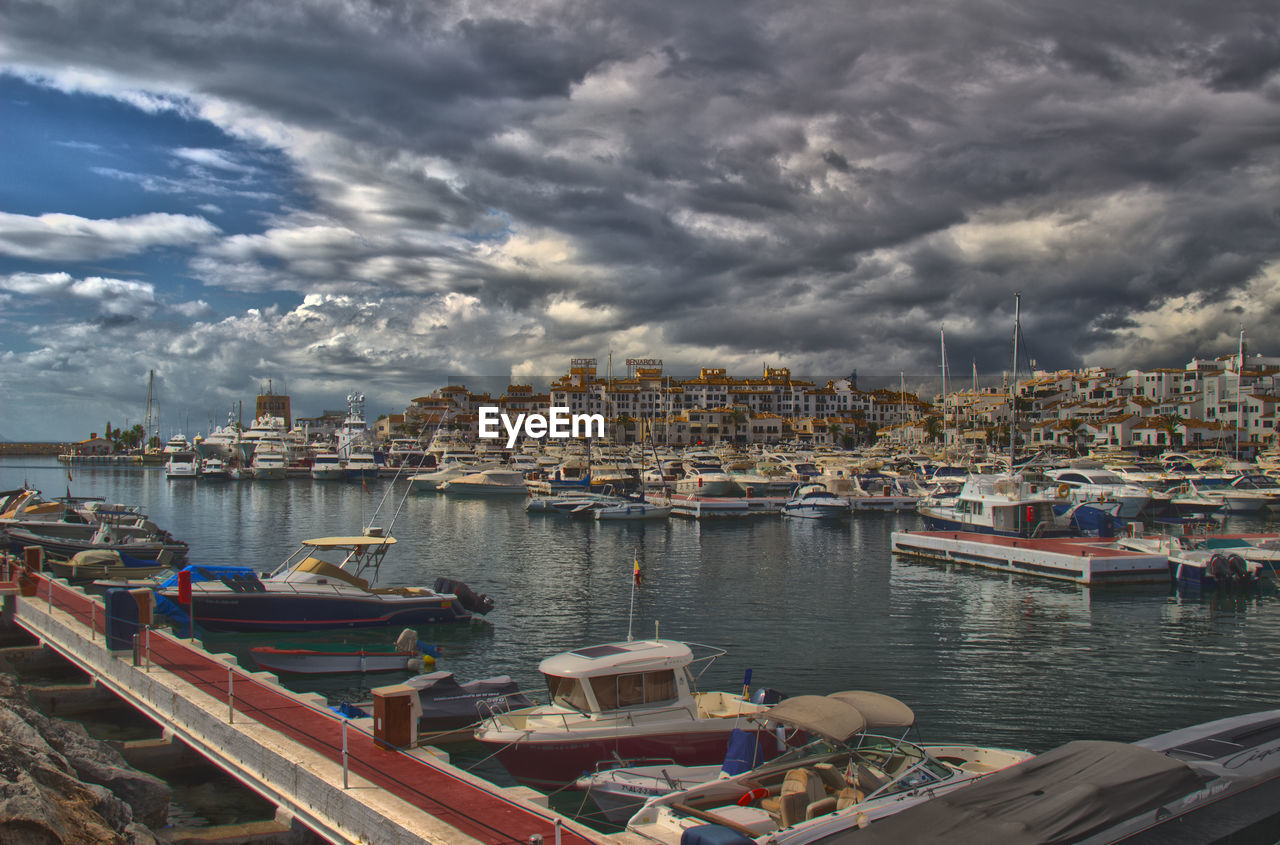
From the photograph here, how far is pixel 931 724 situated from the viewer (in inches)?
752

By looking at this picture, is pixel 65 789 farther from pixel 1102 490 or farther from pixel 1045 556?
pixel 1102 490

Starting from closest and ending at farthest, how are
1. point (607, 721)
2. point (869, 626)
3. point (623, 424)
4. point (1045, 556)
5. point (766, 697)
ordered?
1. point (607, 721)
2. point (766, 697)
3. point (869, 626)
4. point (1045, 556)
5. point (623, 424)

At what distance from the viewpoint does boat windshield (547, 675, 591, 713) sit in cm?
1512

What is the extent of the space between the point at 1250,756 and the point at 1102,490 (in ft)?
202

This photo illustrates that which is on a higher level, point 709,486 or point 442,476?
point 709,486

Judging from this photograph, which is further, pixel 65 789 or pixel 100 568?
pixel 100 568

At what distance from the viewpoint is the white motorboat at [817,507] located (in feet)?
226

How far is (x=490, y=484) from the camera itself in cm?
9625

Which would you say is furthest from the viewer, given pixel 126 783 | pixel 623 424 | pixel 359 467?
pixel 623 424

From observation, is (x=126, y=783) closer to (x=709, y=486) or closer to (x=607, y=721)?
(x=607, y=721)

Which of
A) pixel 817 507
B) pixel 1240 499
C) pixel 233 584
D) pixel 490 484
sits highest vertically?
pixel 233 584

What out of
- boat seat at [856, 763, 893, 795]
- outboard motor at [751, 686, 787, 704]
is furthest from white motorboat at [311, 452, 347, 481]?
boat seat at [856, 763, 893, 795]

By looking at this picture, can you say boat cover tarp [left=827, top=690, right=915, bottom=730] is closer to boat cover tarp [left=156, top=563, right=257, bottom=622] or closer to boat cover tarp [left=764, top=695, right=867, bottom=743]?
boat cover tarp [left=764, top=695, right=867, bottom=743]

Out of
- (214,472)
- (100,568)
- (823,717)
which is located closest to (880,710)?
(823,717)
